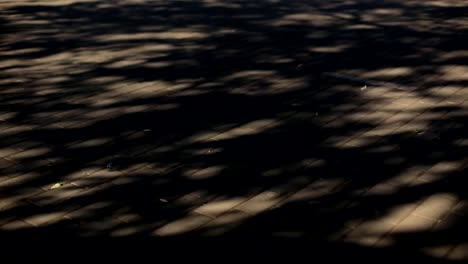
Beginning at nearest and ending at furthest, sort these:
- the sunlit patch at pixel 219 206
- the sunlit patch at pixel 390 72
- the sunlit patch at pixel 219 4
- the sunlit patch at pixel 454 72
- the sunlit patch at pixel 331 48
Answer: the sunlit patch at pixel 219 206 → the sunlit patch at pixel 454 72 → the sunlit patch at pixel 390 72 → the sunlit patch at pixel 331 48 → the sunlit patch at pixel 219 4

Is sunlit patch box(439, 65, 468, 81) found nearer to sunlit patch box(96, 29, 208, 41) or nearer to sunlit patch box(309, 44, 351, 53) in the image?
sunlit patch box(309, 44, 351, 53)

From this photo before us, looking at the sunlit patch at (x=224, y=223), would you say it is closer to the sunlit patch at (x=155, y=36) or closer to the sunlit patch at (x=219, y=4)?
the sunlit patch at (x=155, y=36)

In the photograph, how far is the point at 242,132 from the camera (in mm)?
4992

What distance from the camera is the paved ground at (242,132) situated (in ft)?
12.2

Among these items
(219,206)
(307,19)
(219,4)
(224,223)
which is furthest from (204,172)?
(219,4)

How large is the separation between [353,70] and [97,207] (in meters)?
3.96

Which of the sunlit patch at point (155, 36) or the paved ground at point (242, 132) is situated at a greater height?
the sunlit patch at point (155, 36)

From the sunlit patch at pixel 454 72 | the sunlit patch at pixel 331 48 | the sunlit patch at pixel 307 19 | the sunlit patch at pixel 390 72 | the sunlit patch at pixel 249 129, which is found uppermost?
the sunlit patch at pixel 307 19

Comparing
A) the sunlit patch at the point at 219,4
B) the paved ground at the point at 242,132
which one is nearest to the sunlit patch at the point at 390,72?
the paved ground at the point at 242,132

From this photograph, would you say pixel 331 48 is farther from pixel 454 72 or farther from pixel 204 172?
pixel 204 172

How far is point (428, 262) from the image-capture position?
3.29m

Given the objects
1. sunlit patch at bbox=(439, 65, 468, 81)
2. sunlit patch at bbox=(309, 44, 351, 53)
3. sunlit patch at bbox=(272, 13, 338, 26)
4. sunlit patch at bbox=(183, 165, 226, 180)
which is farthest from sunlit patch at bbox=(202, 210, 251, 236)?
sunlit patch at bbox=(272, 13, 338, 26)

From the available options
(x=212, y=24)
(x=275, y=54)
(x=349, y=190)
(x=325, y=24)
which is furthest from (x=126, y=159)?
(x=325, y=24)

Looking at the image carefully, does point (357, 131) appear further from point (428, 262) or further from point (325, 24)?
point (325, 24)
